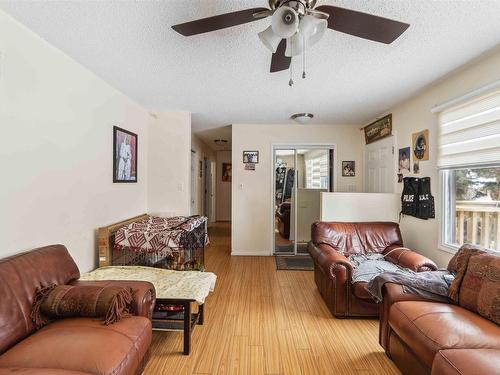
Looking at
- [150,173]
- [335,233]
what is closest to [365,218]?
[335,233]

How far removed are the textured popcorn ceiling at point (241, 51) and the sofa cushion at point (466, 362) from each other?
1902 mm

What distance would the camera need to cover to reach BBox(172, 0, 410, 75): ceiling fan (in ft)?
4.21

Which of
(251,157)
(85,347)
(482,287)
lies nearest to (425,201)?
(482,287)

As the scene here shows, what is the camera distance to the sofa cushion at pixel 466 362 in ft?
3.78

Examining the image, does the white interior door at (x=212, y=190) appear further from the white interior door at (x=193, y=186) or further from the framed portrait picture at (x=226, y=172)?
the white interior door at (x=193, y=186)

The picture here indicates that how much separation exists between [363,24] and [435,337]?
1.70 meters

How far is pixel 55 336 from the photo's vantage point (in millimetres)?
1372

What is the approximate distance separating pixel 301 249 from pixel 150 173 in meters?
2.92

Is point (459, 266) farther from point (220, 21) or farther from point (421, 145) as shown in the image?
point (220, 21)

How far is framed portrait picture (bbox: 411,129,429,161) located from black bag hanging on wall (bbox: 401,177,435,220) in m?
0.26

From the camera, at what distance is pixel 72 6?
160cm

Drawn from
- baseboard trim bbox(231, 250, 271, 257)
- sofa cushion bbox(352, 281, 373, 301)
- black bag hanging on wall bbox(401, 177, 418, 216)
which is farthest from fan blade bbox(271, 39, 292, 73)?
baseboard trim bbox(231, 250, 271, 257)

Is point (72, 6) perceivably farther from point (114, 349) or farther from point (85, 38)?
point (114, 349)

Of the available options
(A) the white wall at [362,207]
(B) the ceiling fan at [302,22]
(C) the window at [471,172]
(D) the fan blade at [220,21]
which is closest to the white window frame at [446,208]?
(C) the window at [471,172]
